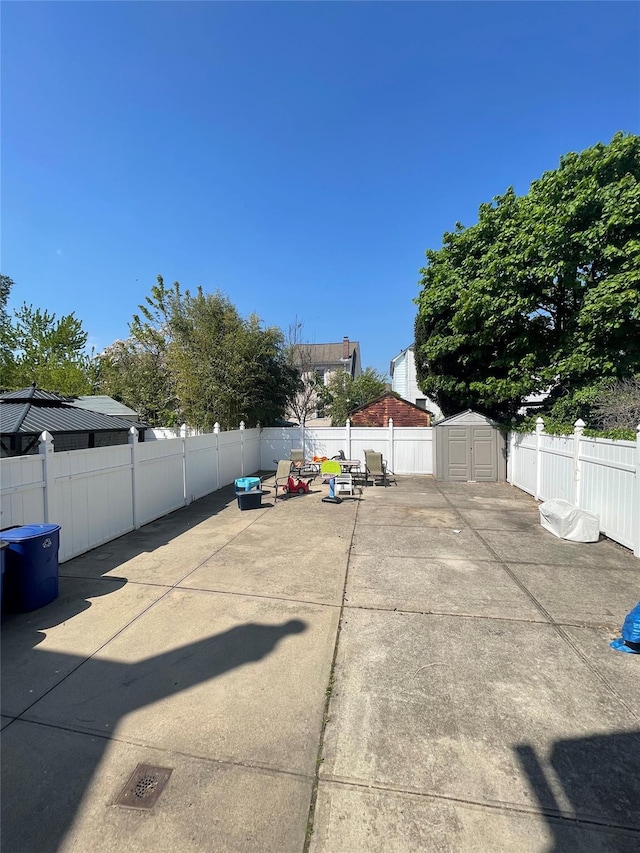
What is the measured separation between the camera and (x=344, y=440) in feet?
49.7

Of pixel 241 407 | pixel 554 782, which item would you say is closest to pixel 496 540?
pixel 554 782

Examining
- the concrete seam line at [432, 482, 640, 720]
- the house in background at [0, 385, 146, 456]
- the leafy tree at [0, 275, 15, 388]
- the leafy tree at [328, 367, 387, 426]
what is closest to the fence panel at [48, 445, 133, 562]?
the house in background at [0, 385, 146, 456]

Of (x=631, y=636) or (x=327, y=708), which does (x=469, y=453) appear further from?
(x=327, y=708)

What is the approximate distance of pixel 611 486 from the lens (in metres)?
6.20

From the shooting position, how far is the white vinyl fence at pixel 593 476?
18.6 feet

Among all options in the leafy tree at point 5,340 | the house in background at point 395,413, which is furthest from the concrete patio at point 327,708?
the leafy tree at point 5,340

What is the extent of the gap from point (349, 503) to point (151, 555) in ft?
15.9

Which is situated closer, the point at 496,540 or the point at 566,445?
the point at 496,540

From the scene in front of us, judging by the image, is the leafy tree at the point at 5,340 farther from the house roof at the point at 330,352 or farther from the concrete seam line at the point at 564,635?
the concrete seam line at the point at 564,635

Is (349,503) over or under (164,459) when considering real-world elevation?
under

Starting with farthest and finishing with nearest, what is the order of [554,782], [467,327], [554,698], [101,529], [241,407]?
[241,407], [467,327], [101,529], [554,698], [554,782]

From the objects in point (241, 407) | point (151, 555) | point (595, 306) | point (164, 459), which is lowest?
point (151, 555)

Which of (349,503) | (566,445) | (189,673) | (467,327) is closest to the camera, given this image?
(189,673)

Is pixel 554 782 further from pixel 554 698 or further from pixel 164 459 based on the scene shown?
pixel 164 459
